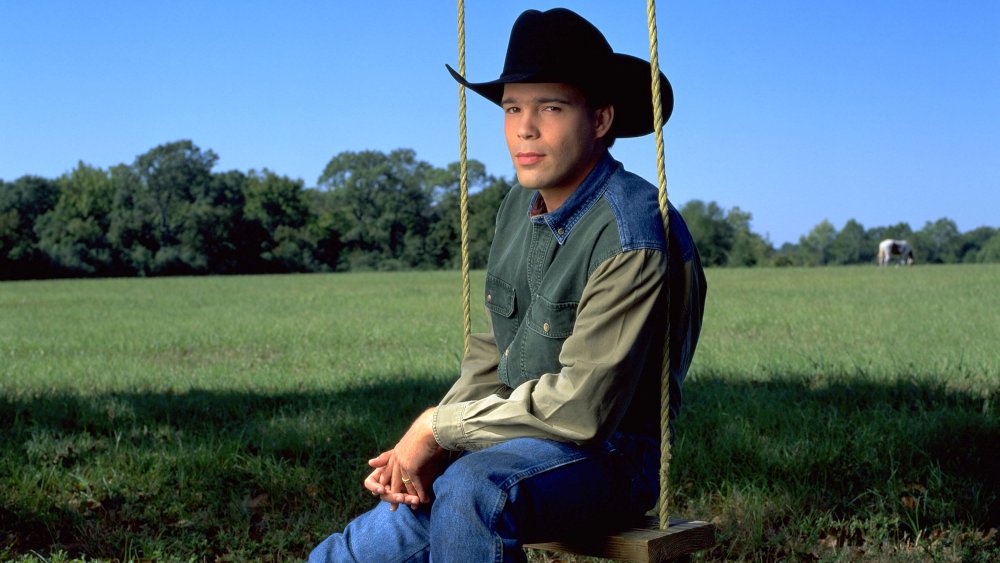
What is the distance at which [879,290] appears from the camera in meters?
24.8

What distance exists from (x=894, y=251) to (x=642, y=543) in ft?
216

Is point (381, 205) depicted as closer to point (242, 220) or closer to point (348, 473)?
point (242, 220)

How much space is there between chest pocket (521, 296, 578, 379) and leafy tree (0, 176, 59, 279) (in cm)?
5834

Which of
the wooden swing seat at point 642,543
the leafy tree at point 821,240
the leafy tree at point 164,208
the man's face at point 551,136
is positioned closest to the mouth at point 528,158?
the man's face at point 551,136

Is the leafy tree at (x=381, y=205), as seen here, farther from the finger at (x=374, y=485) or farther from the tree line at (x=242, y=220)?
the finger at (x=374, y=485)

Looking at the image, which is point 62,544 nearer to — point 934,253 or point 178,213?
point 178,213

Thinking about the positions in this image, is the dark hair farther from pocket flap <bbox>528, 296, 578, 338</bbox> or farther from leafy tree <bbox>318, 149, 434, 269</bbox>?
leafy tree <bbox>318, 149, 434, 269</bbox>

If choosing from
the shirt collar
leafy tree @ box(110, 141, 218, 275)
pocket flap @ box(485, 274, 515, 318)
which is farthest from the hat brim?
leafy tree @ box(110, 141, 218, 275)

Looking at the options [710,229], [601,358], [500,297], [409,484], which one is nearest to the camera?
[601,358]

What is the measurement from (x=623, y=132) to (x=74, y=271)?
59002 millimetres

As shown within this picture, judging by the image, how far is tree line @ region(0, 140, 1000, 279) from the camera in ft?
193

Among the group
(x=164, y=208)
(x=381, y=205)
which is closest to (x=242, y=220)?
(x=164, y=208)

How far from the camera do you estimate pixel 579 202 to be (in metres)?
3.04

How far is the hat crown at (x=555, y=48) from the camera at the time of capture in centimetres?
301
